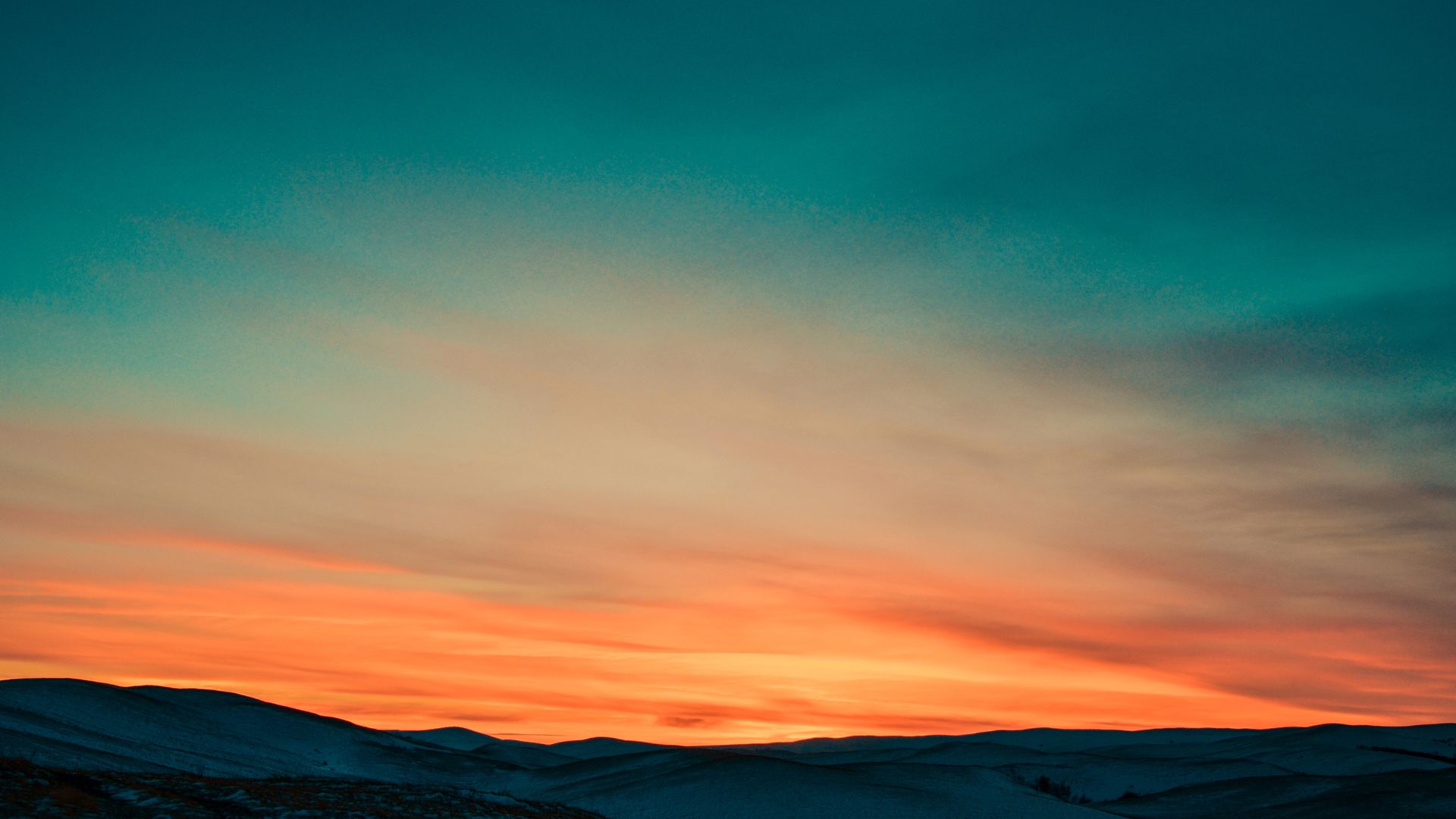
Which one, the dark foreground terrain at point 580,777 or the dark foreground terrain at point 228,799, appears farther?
the dark foreground terrain at point 580,777

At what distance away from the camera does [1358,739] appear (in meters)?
113

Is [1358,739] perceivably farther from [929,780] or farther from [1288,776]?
[929,780]

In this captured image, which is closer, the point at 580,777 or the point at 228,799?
the point at 228,799

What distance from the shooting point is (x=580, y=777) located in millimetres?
81188

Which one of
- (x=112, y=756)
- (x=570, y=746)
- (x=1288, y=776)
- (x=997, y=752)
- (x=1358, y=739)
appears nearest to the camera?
(x=112, y=756)

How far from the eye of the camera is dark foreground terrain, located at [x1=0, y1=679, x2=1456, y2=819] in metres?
37.3

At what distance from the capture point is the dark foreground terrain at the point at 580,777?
3728 cm

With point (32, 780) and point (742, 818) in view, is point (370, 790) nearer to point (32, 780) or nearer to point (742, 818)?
point (32, 780)

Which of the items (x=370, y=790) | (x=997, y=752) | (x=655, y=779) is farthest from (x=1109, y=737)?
(x=370, y=790)

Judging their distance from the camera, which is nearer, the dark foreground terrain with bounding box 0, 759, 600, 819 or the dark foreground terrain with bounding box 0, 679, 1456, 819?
the dark foreground terrain with bounding box 0, 759, 600, 819

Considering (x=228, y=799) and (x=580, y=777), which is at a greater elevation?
(x=228, y=799)

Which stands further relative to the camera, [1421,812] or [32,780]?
[1421,812]

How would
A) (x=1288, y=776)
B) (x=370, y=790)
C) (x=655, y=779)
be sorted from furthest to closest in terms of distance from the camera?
(x=1288, y=776), (x=655, y=779), (x=370, y=790)

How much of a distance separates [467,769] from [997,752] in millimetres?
65782
